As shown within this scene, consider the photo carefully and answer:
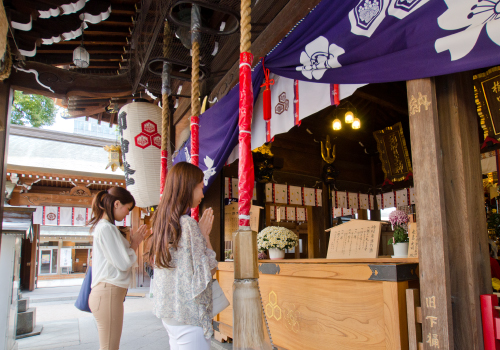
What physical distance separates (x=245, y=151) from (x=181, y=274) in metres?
1.03

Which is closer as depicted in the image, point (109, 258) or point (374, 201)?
point (109, 258)

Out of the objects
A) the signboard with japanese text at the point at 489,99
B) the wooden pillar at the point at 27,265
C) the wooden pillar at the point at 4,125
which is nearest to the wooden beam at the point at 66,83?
the wooden pillar at the point at 4,125

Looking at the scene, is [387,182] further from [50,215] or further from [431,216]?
[50,215]

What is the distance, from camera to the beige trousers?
2604mm

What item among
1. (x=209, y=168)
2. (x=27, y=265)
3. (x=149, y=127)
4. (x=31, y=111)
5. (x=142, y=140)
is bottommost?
(x=27, y=265)

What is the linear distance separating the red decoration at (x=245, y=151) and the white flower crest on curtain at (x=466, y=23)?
1279 mm

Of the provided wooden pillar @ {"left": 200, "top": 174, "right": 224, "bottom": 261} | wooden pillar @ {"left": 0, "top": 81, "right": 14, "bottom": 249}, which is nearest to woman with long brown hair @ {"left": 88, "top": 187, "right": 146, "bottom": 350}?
wooden pillar @ {"left": 200, "top": 174, "right": 224, "bottom": 261}

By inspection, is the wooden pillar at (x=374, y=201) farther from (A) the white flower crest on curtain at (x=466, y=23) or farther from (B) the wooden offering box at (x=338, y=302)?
(A) the white flower crest on curtain at (x=466, y=23)

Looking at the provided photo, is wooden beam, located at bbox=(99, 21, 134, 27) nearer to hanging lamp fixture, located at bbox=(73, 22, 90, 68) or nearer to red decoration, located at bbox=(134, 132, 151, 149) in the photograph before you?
hanging lamp fixture, located at bbox=(73, 22, 90, 68)

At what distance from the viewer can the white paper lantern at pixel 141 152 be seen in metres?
5.39

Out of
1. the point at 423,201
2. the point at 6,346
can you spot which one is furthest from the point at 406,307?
the point at 6,346

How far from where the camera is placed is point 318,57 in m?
2.57

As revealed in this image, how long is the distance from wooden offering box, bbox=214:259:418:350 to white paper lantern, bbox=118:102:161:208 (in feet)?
8.96

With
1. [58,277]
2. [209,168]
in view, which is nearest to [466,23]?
[209,168]
